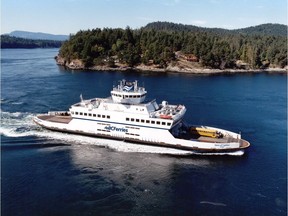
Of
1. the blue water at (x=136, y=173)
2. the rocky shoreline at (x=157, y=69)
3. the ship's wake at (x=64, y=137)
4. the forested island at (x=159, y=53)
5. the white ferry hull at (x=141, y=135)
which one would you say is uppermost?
the forested island at (x=159, y=53)

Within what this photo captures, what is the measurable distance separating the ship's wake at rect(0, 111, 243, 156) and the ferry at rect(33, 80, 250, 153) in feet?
1.66

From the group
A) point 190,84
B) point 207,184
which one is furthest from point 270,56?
point 207,184

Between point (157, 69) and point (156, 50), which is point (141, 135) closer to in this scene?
point (157, 69)

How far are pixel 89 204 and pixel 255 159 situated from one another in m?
19.2

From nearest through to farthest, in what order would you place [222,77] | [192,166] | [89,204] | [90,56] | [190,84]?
[89,204]
[192,166]
[190,84]
[222,77]
[90,56]

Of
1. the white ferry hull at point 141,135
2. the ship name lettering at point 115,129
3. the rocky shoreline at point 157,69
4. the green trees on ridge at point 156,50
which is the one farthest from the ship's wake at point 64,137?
the green trees on ridge at point 156,50

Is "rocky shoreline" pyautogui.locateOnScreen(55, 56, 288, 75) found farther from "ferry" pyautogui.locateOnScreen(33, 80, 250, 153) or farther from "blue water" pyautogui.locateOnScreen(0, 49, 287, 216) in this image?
"ferry" pyautogui.locateOnScreen(33, 80, 250, 153)

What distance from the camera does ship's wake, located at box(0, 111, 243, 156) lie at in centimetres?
3772

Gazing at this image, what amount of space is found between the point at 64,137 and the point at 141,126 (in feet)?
32.1

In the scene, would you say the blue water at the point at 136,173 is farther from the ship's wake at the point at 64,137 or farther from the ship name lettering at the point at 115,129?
the ship name lettering at the point at 115,129

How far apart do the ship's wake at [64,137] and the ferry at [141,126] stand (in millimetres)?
507

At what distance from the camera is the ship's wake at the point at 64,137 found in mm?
37719

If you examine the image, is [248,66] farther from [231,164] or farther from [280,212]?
[280,212]

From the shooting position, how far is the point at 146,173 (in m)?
32.6
